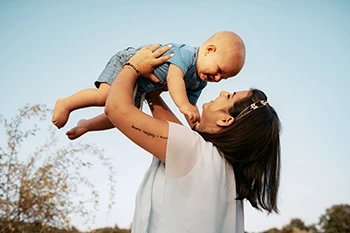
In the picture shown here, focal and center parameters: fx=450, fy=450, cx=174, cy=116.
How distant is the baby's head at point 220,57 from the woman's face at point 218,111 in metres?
0.19

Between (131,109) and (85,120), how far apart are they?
80cm

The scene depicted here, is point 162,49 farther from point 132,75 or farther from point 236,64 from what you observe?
point 236,64

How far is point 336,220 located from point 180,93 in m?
24.5

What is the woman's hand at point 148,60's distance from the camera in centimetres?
217

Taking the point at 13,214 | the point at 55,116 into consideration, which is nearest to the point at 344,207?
the point at 13,214

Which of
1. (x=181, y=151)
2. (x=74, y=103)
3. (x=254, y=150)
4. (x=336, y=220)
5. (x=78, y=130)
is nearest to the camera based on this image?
(x=181, y=151)

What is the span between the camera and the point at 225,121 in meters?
2.01

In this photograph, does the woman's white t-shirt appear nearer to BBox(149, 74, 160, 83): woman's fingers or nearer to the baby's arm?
the baby's arm

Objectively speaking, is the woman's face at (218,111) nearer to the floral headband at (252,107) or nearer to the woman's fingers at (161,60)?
the floral headband at (252,107)

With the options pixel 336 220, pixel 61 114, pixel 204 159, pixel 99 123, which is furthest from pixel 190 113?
pixel 336 220

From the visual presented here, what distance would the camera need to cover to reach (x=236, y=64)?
2.28 meters

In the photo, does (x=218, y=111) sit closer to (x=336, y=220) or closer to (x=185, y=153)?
(x=185, y=153)

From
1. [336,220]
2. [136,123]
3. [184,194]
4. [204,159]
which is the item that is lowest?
[184,194]

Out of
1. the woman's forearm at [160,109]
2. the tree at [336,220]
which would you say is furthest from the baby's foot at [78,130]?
the tree at [336,220]
